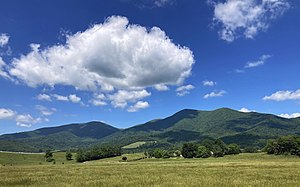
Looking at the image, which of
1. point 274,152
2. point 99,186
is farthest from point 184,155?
point 99,186

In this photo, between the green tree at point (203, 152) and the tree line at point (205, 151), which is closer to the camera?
the green tree at point (203, 152)

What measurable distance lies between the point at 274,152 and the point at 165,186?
428 feet

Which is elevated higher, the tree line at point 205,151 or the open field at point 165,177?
the tree line at point 205,151

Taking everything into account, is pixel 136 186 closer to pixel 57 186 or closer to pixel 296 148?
pixel 57 186

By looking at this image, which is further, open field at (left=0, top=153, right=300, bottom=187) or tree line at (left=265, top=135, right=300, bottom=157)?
tree line at (left=265, top=135, right=300, bottom=157)

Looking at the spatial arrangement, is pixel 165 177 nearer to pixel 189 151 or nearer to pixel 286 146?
pixel 286 146

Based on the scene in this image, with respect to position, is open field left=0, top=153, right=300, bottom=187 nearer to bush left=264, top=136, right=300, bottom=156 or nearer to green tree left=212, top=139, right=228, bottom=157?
bush left=264, top=136, right=300, bottom=156

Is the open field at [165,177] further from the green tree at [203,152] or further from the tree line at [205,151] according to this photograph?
the tree line at [205,151]

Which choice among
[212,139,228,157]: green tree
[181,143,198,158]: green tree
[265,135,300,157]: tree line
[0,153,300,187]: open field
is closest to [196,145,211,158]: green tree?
[181,143,198,158]: green tree

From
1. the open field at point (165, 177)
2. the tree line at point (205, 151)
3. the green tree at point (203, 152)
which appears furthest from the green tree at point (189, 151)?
the open field at point (165, 177)

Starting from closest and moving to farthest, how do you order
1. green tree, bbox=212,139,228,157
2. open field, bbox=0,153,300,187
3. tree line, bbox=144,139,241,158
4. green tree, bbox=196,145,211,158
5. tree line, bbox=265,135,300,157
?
1. open field, bbox=0,153,300,187
2. tree line, bbox=265,135,300,157
3. green tree, bbox=196,145,211,158
4. tree line, bbox=144,139,241,158
5. green tree, bbox=212,139,228,157

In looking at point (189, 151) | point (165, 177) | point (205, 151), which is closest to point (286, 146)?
point (205, 151)

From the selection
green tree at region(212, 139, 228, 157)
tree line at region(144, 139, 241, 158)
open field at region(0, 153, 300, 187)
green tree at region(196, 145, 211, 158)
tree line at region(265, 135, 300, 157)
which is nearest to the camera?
open field at region(0, 153, 300, 187)

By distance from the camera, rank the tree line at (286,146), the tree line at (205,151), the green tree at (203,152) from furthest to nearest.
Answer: the tree line at (205,151), the green tree at (203,152), the tree line at (286,146)
